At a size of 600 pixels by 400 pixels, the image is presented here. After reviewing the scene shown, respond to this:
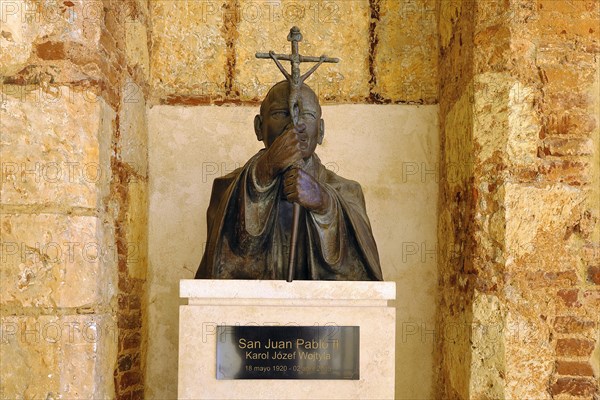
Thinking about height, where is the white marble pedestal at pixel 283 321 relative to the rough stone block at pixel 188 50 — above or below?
below

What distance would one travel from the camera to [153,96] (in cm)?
425

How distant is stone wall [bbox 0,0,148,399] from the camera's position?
9.78 feet

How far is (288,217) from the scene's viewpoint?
10.1ft

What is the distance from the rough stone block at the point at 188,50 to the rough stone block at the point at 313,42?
13 centimetres

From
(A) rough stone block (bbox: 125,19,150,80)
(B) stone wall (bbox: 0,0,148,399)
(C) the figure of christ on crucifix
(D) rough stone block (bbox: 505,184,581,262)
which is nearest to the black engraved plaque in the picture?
(C) the figure of christ on crucifix

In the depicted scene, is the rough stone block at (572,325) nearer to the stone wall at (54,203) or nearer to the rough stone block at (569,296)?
the rough stone block at (569,296)

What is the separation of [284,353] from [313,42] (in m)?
2.26

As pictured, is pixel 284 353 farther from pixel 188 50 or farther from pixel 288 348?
pixel 188 50

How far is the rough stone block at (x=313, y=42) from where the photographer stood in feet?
13.9

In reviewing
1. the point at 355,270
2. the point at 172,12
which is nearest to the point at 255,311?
the point at 355,270

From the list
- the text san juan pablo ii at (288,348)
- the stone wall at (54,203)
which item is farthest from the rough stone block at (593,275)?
the stone wall at (54,203)

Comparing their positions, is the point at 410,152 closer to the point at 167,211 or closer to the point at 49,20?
the point at 167,211

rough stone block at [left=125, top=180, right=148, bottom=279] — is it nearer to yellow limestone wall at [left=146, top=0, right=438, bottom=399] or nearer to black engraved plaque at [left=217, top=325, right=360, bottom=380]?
yellow limestone wall at [left=146, top=0, right=438, bottom=399]

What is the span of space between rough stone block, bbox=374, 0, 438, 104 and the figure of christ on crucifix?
132 cm
